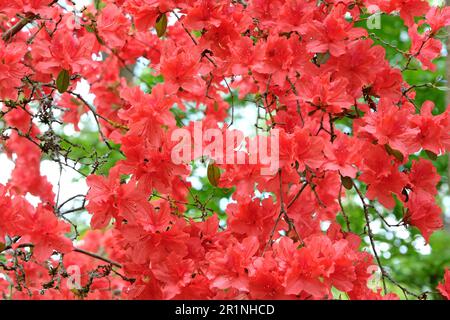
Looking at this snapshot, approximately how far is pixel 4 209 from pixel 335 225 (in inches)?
37.4

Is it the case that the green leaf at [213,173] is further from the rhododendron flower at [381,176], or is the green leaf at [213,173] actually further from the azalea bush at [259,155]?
the rhododendron flower at [381,176]

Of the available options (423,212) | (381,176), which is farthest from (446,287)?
(381,176)

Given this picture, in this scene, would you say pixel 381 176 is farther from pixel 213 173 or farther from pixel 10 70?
pixel 10 70

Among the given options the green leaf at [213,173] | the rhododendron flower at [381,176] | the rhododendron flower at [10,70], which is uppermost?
the rhododendron flower at [10,70]

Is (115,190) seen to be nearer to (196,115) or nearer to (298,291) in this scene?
(298,291)

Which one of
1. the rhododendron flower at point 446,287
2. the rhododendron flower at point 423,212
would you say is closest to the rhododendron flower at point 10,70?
the rhododendron flower at point 423,212

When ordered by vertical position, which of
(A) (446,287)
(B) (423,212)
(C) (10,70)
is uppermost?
(C) (10,70)

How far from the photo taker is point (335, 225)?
1.89 meters

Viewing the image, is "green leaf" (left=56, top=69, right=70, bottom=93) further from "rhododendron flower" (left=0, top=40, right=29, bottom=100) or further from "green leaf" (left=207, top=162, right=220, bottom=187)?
"green leaf" (left=207, top=162, right=220, bottom=187)

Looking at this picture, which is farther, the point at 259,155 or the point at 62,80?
the point at 62,80

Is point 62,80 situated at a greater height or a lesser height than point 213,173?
greater

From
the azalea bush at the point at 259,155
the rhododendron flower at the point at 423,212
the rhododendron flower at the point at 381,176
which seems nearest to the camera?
the azalea bush at the point at 259,155

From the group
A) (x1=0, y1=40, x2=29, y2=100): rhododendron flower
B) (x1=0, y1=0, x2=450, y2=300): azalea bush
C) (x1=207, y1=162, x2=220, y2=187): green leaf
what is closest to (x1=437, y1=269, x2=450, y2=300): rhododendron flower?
(x1=0, y1=0, x2=450, y2=300): azalea bush
